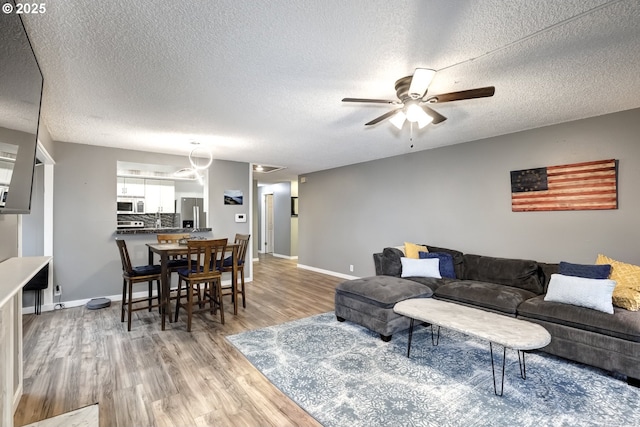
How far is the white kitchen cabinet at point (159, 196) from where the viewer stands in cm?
727

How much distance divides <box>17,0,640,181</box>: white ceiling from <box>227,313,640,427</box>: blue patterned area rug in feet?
7.72

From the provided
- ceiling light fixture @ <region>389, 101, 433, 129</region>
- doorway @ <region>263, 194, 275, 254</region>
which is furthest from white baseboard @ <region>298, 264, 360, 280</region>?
ceiling light fixture @ <region>389, 101, 433, 129</region>

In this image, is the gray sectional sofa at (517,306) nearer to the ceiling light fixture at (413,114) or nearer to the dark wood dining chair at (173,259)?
the ceiling light fixture at (413,114)

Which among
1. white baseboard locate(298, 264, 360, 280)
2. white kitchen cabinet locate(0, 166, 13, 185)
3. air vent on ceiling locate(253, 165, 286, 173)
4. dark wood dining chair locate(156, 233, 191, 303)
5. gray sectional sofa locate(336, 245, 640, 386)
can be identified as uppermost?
air vent on ceiling locate(253, 165, 286, 173)

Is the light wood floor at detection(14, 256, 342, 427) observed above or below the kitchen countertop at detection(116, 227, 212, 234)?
below

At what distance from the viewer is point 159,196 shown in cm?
742

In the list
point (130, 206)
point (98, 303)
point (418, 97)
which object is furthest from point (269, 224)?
point (418, 97)

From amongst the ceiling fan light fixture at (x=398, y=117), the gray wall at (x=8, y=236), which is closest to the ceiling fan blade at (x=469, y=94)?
the ceiling fan light fixture at (x=398, y=117)

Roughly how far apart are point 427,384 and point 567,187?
282 centimetres

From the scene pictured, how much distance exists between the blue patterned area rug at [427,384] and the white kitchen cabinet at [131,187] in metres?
5.47

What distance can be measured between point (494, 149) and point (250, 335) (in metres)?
3.88

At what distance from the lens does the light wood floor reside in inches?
78.0

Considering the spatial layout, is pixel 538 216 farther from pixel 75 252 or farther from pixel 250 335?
pixel 75 252

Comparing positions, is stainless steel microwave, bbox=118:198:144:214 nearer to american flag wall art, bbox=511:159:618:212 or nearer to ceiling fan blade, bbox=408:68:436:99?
ceiling fan blade, bbox=408:68:436:99
